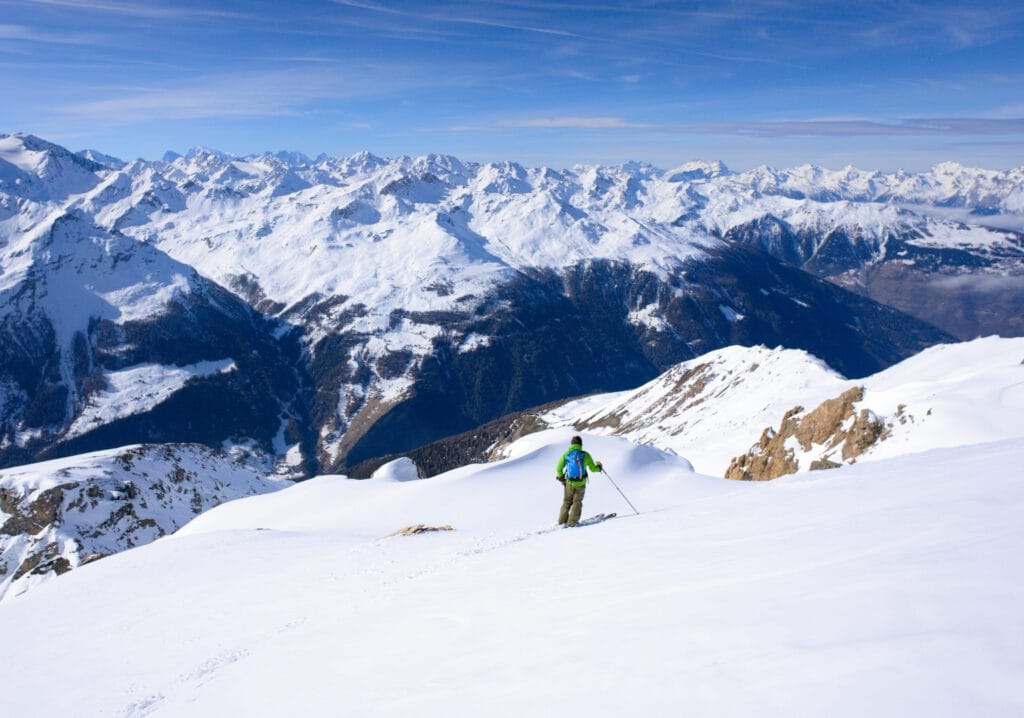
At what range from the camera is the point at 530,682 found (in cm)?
682

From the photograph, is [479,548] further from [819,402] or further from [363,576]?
[819,402]

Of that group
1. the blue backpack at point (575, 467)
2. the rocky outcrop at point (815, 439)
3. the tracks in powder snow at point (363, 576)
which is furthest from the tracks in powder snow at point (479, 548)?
the rocky outcrop at point (815, 439)

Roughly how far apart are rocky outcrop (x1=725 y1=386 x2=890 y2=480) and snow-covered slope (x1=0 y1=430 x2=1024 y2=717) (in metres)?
→ 28.0

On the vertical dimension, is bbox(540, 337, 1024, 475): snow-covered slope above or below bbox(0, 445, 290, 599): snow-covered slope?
above

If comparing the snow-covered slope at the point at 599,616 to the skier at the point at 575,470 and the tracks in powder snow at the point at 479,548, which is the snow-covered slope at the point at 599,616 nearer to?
the tracks in powder snow at the point at 479,548

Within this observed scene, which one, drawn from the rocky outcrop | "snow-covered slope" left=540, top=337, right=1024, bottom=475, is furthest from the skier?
the rocky outcrop

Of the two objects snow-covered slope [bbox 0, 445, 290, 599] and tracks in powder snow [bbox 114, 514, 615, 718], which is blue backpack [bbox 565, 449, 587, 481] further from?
snow-covered slope [bbox 0, 445, 290, 599]

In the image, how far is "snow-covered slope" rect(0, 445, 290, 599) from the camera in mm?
75125

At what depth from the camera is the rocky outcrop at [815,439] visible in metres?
45.7

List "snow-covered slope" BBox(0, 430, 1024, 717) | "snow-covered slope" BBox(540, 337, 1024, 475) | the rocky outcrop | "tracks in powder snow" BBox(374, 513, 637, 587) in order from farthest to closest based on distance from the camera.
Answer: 1. the rocky outcrop
2. "snow-covered slope" BBox(540, 337, 1024, 475)
3. "tracks in powder snow" BBox(374, 513, 637, 587)
4. "snow-covered slope" BBox(0, 430, 1024, 717)

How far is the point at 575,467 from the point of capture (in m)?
19.0

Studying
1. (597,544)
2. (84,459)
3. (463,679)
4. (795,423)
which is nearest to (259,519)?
(597,544)

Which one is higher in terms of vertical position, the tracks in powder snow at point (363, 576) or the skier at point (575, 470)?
the skier at point (575, 470)

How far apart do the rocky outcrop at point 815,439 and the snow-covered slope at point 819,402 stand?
0.17m
